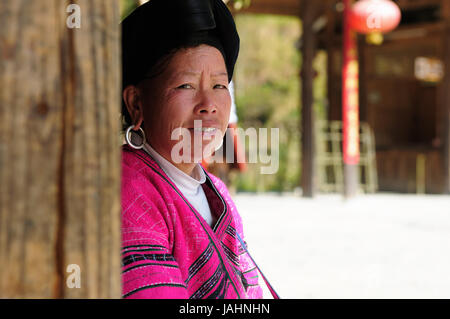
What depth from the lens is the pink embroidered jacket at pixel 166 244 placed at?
1.00 m

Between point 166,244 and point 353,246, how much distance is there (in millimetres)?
3925

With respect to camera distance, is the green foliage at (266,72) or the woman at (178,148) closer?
the woman at (178,148)

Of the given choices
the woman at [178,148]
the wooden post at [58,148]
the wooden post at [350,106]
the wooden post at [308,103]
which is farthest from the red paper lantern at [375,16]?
the wooden post at [58,148]

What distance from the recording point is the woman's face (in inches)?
49.9

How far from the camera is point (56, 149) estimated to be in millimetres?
643

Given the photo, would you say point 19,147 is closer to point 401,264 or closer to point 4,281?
point 4,281

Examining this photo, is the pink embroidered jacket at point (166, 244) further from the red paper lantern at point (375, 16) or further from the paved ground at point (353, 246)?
the red paper lantern at point (375, 16)

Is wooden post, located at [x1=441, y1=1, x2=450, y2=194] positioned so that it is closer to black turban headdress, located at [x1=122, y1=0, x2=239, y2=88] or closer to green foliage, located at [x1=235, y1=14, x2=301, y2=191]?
green foliage, located at [x1=235, y1=14, x2=301, y2=191]

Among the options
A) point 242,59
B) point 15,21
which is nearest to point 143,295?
point 15,21

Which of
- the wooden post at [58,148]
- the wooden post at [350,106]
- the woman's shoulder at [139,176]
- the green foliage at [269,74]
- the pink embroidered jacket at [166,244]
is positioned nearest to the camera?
the wooden post at [58,148]

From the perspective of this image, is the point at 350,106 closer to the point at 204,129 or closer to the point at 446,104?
the point at 446,104

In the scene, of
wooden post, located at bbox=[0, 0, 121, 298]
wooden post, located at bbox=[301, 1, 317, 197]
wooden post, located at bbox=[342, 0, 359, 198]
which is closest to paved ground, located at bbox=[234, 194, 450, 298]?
wooden post, located at bbox=[342, 0, 359, 198]

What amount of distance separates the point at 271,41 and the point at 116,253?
15615 mm

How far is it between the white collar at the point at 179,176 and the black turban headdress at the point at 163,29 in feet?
0.65
